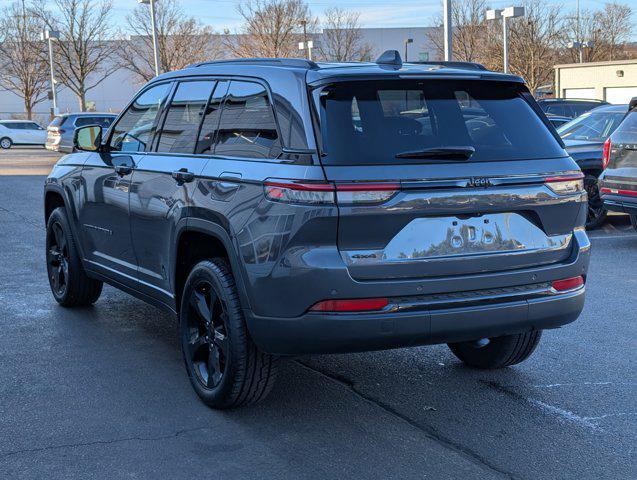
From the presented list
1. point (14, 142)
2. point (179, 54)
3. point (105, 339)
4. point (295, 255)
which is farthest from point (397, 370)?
point (179, 54)

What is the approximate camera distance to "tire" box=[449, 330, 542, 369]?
5.45 m

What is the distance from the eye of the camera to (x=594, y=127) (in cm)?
1333

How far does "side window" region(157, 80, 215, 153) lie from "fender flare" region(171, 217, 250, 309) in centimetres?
50

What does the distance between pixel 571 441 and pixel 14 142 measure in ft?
147

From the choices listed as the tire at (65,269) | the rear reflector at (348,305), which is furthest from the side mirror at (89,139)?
the rear reflector at (348,305)

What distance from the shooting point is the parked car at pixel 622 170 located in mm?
10188

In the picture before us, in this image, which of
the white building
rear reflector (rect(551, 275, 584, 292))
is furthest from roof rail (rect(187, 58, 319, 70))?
the white building

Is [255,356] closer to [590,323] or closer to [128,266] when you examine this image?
[128,266]

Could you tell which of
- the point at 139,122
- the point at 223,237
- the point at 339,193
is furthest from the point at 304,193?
the point at 139,122

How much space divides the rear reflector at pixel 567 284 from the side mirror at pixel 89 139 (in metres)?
3.53

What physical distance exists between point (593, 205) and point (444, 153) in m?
8.58

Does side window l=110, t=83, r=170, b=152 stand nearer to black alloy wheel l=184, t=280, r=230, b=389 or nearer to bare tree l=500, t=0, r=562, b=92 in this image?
black alloy wheel l=184, t=280, r=230, b=389

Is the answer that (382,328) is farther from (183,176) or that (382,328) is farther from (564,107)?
(564,107)

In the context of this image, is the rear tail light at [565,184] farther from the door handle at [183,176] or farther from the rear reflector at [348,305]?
the door handle at [183,176]
